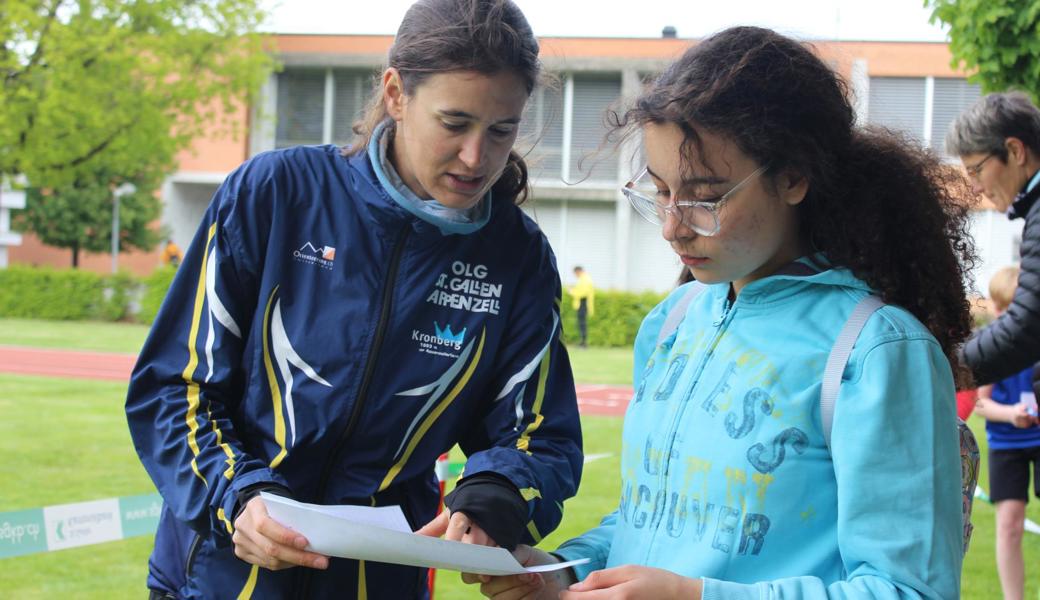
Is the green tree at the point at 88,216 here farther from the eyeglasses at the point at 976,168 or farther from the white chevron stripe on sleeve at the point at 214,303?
the white chevron stripe on sleeve at the point at 214,303

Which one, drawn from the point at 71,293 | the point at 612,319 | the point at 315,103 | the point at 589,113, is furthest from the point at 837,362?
the point at 315,103

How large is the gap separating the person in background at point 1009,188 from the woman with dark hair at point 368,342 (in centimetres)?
206

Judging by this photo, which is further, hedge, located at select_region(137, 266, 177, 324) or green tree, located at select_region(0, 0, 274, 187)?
hedge, located at select_region(137, 266, 177, 324)

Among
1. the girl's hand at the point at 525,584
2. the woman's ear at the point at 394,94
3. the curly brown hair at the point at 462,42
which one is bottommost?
the girl's hand at the point at 525,584

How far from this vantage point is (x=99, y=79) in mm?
21344

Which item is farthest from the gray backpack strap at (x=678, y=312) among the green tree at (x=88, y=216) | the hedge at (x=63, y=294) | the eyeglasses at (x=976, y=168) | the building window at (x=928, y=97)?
the green tree at (x=88, y=216)

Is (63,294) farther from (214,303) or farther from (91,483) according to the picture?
(214,303)

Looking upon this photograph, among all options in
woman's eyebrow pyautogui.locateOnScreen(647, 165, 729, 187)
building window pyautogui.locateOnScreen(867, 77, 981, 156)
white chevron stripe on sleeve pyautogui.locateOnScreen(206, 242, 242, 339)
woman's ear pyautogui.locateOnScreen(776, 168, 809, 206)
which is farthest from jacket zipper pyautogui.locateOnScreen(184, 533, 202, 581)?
building window pyautogui.locateOnScreen(867, 77, 981, 156)

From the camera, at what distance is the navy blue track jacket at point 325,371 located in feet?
7.13

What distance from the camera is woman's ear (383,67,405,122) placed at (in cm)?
238

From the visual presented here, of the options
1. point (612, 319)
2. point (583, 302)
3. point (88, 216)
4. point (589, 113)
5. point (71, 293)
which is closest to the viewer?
point (583, 302)

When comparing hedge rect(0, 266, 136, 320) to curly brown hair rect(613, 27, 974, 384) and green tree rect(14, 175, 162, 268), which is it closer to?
green tree rect(14, 175, 162, 268)

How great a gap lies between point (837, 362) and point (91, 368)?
1674 cm

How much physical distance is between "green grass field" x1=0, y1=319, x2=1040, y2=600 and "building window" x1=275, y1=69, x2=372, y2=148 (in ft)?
74.8
